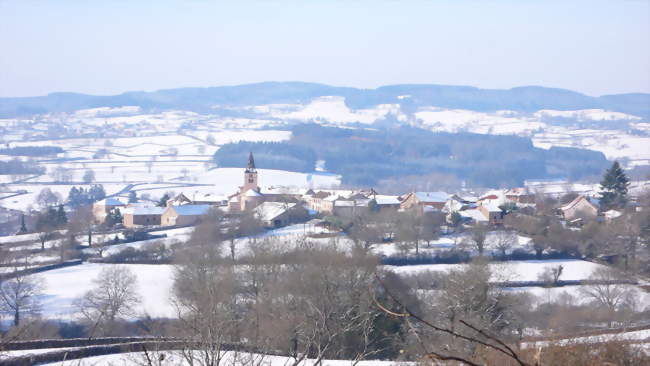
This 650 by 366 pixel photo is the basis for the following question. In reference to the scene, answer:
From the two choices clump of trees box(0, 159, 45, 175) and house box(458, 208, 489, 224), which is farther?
clump of trees box(0, 159, 45, 175)

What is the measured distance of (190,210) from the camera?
117 feet

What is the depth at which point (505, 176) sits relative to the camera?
6869cm

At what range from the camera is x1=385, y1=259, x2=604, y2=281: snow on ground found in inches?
808

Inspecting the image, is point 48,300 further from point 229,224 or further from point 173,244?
point 229,224

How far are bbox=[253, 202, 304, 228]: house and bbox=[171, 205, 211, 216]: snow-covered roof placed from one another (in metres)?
2.95

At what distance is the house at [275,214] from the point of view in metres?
31.7

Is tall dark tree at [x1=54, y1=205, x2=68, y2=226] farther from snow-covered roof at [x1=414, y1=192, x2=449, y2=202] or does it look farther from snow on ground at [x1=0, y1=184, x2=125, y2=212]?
snow-covered roof at [x1=414, y1=192, x2=449, y2=202]

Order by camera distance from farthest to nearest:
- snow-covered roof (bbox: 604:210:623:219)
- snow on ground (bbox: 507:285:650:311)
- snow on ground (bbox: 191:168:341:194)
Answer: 1. snow on ground (bbox: 191:168:341:194)
2. snow-covered roof (bbox: 604:210:623:219)
3. snow on ground (bbox: 507:285:650:311)

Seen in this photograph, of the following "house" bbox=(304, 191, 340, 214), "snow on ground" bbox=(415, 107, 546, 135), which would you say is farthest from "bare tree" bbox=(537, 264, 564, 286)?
"snow on ground" bbox=(415, 107, 546, 135)

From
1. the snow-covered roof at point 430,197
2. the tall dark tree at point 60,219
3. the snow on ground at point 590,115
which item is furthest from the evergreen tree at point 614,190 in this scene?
the snow on ground at point 590,115

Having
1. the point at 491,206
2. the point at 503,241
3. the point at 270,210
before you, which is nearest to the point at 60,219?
the point at 270,210

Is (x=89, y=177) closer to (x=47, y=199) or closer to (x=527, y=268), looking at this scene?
(x=47, y=199)

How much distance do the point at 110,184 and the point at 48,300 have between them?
1569 inches

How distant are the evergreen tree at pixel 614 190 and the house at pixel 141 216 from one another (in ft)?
66.5
